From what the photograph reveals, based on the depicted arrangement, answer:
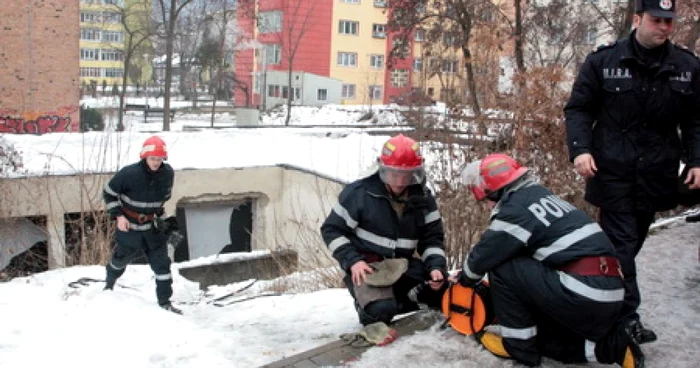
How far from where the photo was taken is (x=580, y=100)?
3.97 meters

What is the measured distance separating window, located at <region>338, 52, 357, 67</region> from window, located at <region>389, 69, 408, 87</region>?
5.32 metres

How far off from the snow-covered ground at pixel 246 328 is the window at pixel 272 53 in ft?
139

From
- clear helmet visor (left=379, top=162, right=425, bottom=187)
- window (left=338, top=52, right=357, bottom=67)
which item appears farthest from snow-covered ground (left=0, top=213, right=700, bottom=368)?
window (left=338, top=52, right=357, bottom=67)

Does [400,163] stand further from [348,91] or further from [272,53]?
[348,91]

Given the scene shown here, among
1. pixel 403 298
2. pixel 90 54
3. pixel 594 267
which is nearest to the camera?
pixel 594 267

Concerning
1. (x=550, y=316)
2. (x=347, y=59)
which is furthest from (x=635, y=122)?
(x=347, y=59)

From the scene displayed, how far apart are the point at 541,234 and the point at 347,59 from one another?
4798cm

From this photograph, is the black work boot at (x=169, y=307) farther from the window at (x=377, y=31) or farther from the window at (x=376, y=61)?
the window at (x=377, y=31)

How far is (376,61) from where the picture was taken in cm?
5178

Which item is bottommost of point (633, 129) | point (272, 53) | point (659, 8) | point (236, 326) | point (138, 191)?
point (236, 326)

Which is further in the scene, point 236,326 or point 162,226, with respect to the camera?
point 162,226

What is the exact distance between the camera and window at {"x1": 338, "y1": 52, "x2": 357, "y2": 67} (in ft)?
165

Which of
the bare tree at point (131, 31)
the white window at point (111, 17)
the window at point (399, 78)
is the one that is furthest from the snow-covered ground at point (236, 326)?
the window at point (399, 78)

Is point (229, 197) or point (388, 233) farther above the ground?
point (388, 233)
